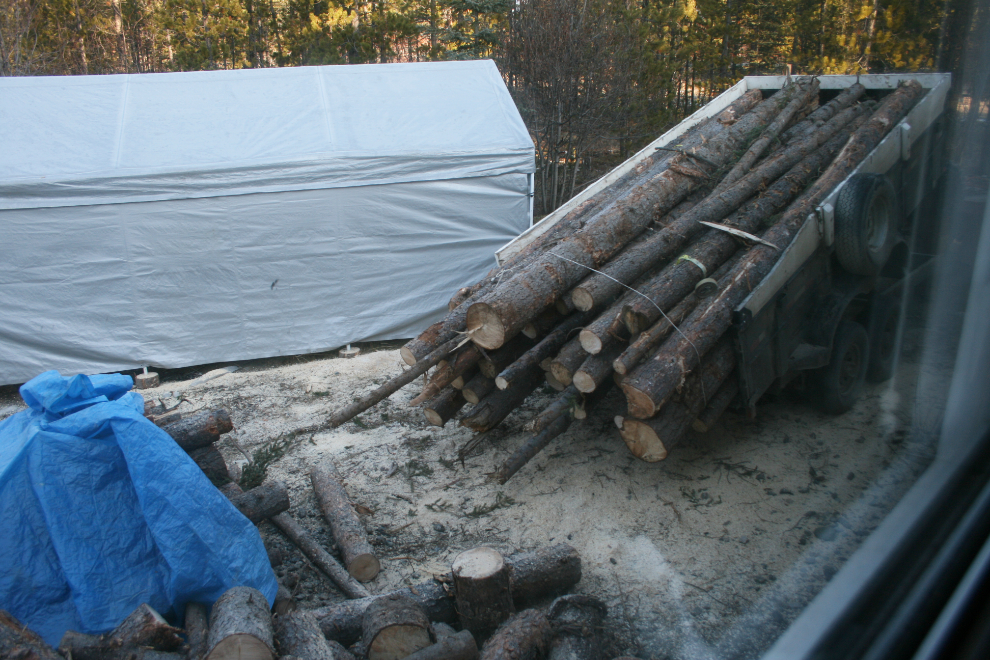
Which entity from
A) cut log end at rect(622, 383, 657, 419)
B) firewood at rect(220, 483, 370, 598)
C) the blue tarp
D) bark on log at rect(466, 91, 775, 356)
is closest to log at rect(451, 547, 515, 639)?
firewood at rect(220, 483, 370, 598)

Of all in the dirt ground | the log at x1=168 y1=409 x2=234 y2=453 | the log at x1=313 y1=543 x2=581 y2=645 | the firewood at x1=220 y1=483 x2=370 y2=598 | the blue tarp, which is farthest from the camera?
the log at x1=168 y1=409 x2=234 y2=453

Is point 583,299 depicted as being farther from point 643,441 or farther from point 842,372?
point 842,372

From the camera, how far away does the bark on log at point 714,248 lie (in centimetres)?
385

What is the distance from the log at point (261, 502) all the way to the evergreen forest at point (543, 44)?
3820mm

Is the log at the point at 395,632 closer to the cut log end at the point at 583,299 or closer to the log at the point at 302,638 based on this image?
the log at the point at 302,638

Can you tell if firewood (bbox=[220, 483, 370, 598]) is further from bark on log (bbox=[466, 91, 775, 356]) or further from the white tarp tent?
the white tarp tent

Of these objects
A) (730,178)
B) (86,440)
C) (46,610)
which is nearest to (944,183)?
(730,178)

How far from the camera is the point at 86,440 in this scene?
9.71 feet

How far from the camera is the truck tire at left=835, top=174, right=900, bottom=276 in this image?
389 centimetres

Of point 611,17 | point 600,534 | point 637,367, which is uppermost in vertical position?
point 611,17

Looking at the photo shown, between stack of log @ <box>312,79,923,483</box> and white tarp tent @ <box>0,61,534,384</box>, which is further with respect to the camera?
white tarp tent @ <box>0,61,534,384</box>

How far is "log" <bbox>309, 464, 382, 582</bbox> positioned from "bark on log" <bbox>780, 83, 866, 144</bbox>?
452cm

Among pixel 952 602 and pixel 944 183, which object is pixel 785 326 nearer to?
pixel 944 183

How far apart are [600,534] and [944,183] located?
269cm
